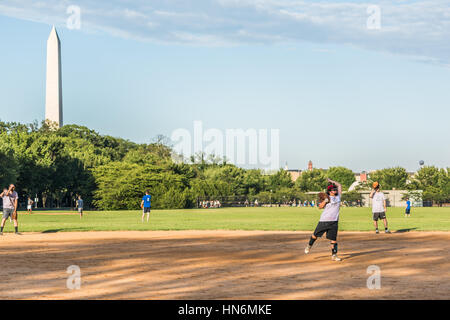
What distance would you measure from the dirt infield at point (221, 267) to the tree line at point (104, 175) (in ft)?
166

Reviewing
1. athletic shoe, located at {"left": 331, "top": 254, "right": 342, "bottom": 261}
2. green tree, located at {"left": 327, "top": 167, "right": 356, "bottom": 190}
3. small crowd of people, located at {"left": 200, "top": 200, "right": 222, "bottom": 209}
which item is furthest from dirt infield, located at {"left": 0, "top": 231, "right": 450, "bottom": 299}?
green tree, located at {"left": 327, "top": 167, "right": 356, "bottom": 190}

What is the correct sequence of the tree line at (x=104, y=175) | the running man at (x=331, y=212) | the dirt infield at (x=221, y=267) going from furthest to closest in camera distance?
the tree line at (x=104, y=175)
the running man at (x=331, y=212)
the dirt infield at (x=221, y=267)

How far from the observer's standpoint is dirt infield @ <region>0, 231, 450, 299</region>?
11.6 metres

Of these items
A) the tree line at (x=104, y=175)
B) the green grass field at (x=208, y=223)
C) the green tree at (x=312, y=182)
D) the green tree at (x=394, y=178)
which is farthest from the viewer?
the green tree at (x=312, y=182)

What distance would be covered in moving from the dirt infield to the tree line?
5045cm

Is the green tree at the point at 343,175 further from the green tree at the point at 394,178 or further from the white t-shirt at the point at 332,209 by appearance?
the white t-shirt at the point at 332,209

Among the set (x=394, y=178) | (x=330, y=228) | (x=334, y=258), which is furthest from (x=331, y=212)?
(x=394, y=178)

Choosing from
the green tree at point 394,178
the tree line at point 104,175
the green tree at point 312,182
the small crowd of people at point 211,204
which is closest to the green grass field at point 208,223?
the tree line at point 104,175

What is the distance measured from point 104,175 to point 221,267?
242ft

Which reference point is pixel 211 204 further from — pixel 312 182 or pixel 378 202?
pixel 378 202

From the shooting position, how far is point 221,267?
15281mm

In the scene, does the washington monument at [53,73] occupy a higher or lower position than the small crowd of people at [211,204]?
higher

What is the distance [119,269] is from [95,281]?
6.26 feet

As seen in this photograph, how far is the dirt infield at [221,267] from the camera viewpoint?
1159 centimetres
